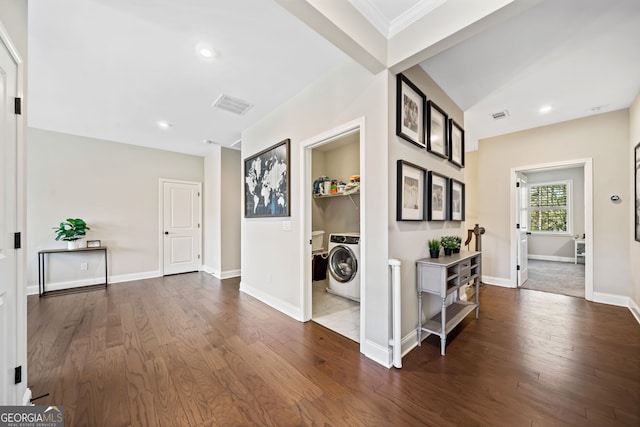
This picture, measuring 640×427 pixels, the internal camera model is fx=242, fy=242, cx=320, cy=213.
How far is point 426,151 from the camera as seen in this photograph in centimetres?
252

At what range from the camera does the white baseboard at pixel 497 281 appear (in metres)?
4.13

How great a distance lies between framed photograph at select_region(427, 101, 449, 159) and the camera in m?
2.52

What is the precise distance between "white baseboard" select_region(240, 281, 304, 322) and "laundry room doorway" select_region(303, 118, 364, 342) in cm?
16

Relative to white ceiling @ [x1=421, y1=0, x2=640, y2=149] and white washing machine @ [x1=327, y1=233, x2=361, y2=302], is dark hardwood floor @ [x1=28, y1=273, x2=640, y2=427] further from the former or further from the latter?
white ceiling @ [x1=421, y1=0, x2=640, y2=149]

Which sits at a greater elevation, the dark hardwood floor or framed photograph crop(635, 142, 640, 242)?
framed photograph crop(635, 142, 640, 242)

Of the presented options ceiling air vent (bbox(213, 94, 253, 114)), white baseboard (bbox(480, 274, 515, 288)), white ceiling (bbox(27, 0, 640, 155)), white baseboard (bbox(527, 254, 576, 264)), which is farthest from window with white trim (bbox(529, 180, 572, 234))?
ceiling air vent (bbox(213, 94, 253, 114))

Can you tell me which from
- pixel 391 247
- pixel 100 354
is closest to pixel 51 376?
pixel 100 354

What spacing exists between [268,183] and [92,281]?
3846mm

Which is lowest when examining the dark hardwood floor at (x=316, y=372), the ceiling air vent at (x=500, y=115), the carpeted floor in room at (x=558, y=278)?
the carpeted floor in room at (x=558, y=278)

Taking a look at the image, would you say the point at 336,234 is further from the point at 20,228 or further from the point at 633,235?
the point at 633,235

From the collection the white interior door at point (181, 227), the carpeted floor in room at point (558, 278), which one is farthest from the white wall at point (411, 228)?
the white interior door at point (181, 227)

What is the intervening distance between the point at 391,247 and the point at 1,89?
2508 mm

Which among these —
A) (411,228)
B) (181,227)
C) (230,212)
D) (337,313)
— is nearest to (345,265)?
(337,313)

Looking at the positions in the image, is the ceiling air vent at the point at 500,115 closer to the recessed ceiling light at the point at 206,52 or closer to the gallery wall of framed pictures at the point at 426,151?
the gallery wall of framed pictures at the point at 426,151
